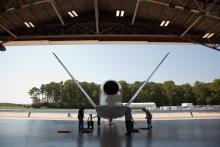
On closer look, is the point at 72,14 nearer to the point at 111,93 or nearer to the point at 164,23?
the point at 164,23

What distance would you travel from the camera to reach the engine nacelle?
1525 centimetres

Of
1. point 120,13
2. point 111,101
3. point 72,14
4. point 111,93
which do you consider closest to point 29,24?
point 72,14

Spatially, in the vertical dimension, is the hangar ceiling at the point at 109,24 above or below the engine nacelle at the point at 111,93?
above

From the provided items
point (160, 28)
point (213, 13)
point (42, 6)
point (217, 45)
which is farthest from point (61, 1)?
point (217, 45)

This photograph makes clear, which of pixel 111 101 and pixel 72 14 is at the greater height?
pixel 72 14

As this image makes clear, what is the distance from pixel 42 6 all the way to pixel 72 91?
105081 mm

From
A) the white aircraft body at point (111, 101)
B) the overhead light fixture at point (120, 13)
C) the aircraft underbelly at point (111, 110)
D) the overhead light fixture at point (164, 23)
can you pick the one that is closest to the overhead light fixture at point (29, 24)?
the overhead light fixture at point (120, 13)

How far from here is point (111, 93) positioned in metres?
15.4

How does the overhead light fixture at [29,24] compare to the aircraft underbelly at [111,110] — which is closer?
the aircraft underbelly at [111,110]

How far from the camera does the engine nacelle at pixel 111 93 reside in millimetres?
15250

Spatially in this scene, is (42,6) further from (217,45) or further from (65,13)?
(217,45)

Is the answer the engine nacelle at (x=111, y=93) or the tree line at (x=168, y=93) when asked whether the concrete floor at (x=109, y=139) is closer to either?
the engine nacelle at (x=111, y=93)

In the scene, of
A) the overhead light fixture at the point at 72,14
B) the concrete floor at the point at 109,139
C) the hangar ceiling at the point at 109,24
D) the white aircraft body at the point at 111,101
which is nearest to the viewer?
the concrete floor at the point at 109,139

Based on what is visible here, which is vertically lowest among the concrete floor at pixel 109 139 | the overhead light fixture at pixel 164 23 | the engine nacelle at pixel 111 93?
the concrete floor at pixel 109 139
